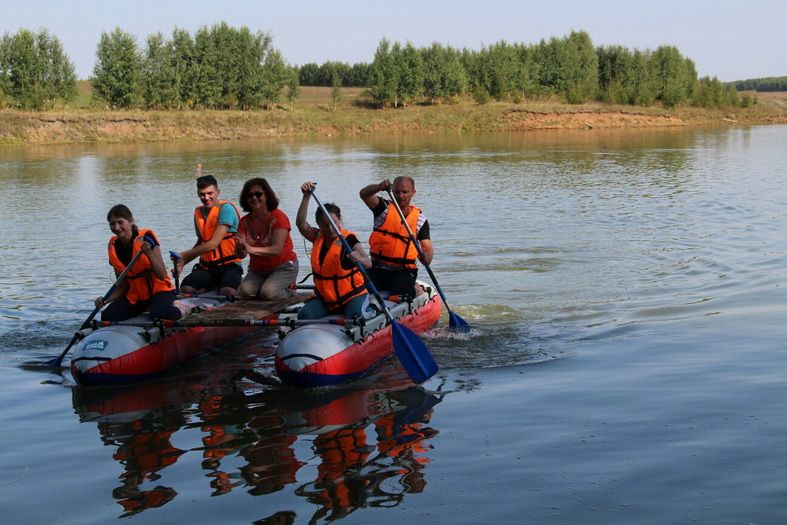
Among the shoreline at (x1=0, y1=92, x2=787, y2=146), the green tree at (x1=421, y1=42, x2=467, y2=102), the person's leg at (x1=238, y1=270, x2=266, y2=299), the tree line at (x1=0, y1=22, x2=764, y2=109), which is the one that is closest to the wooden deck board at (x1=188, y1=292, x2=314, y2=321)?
the person's leg at (x1=238, y1=270, x2=266, y2=299)

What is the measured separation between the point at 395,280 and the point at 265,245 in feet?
4.64

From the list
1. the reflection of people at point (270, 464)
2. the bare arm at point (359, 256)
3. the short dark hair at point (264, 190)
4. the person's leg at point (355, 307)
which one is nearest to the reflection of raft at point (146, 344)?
the person's leg at point (355, 307)

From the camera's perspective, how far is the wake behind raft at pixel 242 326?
26.7 ft

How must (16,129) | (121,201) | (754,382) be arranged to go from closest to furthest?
(754,382) < (121,201) < (16,129)

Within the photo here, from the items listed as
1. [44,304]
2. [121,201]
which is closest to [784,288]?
[44,304]

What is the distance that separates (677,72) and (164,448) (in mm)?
93380

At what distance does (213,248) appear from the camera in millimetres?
9570

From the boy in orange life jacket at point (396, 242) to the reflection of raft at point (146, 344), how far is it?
106cm

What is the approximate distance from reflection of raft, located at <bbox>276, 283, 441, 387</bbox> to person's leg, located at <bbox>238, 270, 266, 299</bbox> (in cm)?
138

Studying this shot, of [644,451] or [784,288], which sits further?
[784,288]

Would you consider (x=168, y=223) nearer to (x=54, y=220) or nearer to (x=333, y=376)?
(x=54, y=220)

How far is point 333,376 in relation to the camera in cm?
819

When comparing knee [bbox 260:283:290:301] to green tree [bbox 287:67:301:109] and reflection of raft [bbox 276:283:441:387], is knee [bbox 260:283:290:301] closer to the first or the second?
reflection of raft [bbox 276:283:441:387]

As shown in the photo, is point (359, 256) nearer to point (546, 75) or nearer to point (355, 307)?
point (355, 307)
